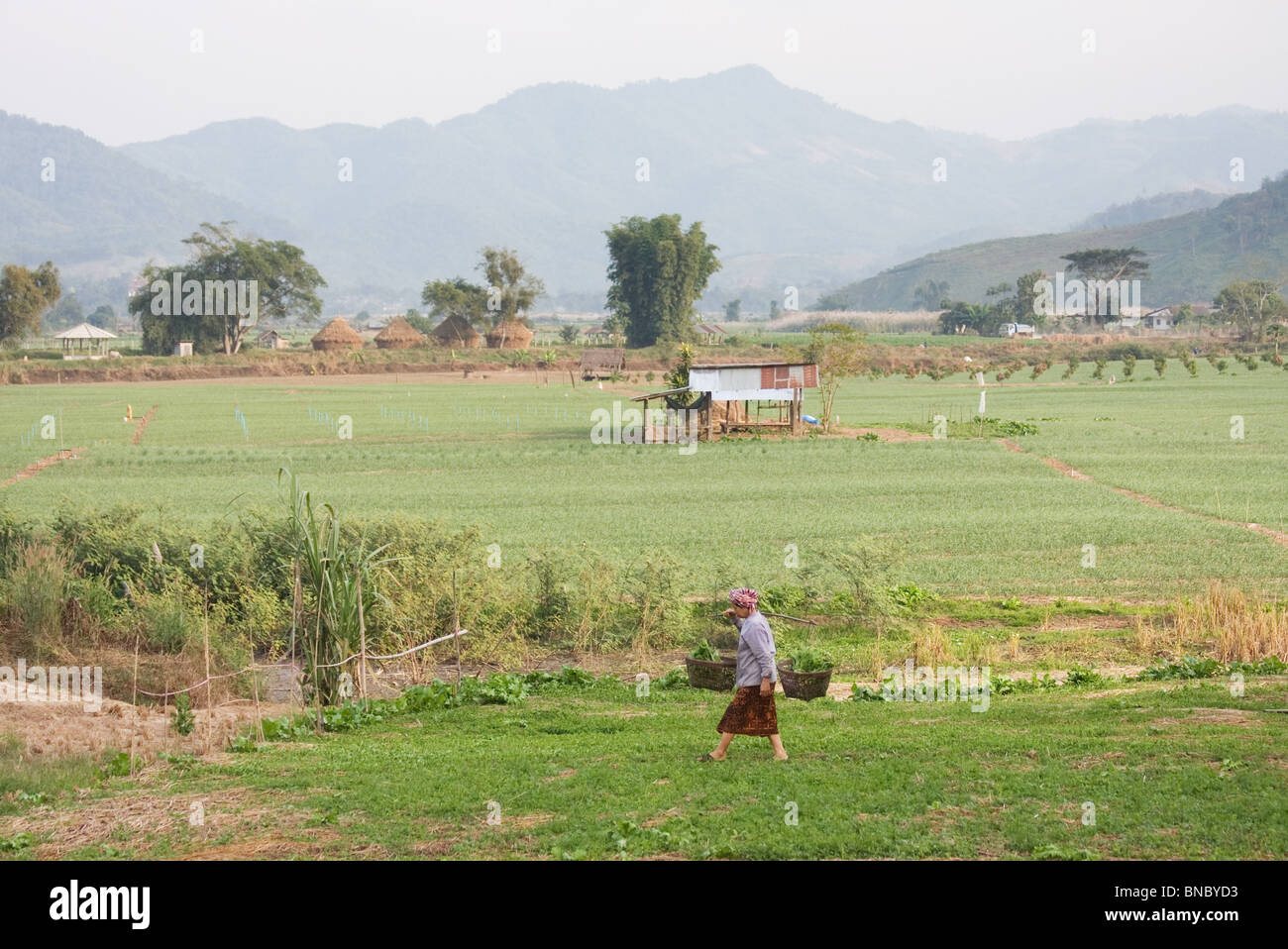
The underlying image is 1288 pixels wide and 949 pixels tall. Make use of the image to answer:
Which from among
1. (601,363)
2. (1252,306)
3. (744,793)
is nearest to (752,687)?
(744,793)

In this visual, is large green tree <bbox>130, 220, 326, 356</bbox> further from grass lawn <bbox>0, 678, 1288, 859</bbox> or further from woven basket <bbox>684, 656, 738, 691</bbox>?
grass lawn <bbox>0, 678, 1288, 859</bbox>

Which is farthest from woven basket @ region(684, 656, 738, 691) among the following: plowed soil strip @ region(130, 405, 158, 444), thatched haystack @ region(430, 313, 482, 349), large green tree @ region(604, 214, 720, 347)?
thatched haystack @ region(430, 313, 482, 349)

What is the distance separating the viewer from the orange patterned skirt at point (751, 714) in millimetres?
10117

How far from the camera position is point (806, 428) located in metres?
50.5

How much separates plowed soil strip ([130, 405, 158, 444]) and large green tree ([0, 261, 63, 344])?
134 ft

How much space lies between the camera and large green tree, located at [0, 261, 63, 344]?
321 feet

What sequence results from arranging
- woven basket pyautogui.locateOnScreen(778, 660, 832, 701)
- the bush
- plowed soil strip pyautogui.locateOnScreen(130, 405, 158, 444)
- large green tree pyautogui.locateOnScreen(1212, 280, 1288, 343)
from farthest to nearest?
1. large green tree pyautogui.locateOnScreen(1212, 280, 1288, 343)
2. plowed soil strip pyautogui.locateOnScreen(130, 405, 158, 444)
3. the bush
4. woven basket pyautogui.locateOnScreen(778, 660, 832, 701)

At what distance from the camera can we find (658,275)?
117000 mm

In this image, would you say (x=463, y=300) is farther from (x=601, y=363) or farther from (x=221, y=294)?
(x=601, y=363)

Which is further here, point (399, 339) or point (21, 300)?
point (399, 339)

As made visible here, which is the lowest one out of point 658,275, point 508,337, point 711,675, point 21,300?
point 711,675

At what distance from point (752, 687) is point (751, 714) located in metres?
0.22

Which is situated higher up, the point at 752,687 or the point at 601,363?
the point at 601,363

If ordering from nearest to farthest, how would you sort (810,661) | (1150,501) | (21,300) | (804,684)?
(804,684) < (810,661) < (1150,501) < (21,300)
